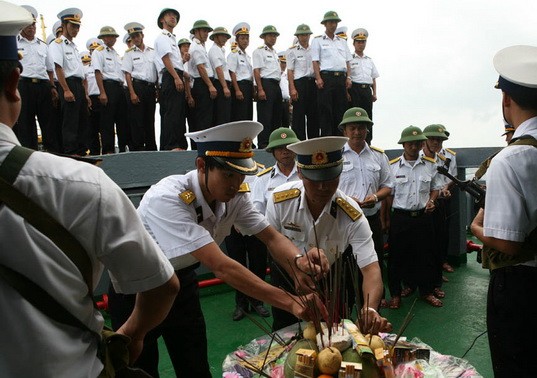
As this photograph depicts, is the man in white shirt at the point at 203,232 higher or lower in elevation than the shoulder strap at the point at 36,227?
lower

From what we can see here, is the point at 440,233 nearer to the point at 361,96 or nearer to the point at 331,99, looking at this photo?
the point at 331,99

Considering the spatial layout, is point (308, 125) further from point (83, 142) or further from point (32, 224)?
point (32, 224)

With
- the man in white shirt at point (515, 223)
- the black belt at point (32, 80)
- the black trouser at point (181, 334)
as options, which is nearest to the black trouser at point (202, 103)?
the black belt at point (32, 80)

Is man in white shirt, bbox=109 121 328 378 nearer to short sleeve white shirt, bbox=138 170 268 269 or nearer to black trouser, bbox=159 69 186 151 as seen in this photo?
short sleeve white shirt, bbox=138 170 268 269

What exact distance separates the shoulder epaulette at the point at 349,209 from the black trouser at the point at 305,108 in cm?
505

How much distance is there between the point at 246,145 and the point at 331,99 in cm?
561

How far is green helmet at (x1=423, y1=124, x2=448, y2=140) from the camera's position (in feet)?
17.8

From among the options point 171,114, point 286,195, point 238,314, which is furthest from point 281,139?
point 171,114

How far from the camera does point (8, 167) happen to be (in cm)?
85

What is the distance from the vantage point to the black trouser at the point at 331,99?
286 inches

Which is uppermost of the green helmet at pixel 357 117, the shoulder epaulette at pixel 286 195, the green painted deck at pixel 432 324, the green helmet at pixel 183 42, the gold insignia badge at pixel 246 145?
the green helmet at pixel 183 42

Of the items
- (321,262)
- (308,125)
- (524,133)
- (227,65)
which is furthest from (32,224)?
(308,125)

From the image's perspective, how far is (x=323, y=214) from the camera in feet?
8.20

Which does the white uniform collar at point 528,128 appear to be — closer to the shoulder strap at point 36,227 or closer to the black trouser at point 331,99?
the shoulder strap at point 36,227
